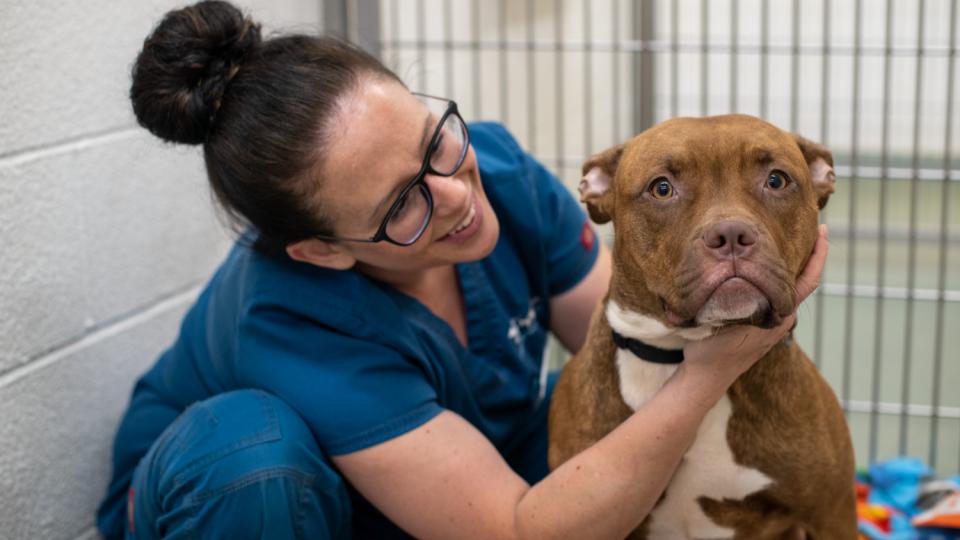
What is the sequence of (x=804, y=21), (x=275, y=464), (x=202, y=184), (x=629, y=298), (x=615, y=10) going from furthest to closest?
(x=804, y=21)
(x=615, y=10)
(x=202, y=184)
(x=275, y=464)
(x=629, y=298)

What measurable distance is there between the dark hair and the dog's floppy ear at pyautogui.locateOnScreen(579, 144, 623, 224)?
363 millimetres

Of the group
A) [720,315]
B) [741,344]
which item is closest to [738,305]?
[720,315]

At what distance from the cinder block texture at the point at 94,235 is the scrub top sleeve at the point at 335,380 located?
1.55ft

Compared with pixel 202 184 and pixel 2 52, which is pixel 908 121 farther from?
pixel 2 52

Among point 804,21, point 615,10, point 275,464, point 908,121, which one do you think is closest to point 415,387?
point 275,464

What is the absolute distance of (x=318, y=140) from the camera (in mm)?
1850

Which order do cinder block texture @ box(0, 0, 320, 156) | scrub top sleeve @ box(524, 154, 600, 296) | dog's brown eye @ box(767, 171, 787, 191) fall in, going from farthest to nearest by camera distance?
scrub top sleeve @ box(524, 154, 600, 296)
cinder block texture @ box(0, 0, 320, 156)
dog's brown eye @ box(767, 171, 787, 191)

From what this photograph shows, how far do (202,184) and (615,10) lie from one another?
3.97 feet

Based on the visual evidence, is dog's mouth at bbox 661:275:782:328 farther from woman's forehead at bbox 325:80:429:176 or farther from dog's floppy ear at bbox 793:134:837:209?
woman's forehead at bbox 325:80:429:176

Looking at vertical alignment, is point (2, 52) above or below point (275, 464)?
above

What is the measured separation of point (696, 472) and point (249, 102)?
2.86ft

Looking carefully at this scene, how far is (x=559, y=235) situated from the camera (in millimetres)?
2328

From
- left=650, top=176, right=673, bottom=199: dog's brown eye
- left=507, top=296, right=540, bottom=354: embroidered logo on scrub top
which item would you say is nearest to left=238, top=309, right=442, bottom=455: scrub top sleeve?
left=507, top=296, right=540, bottom=354: embroidered logo on scrub top

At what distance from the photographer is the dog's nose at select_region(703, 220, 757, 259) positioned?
1.51 meters
